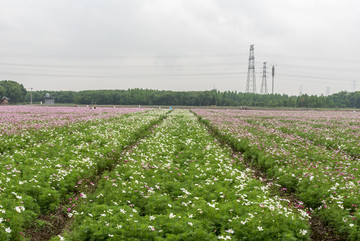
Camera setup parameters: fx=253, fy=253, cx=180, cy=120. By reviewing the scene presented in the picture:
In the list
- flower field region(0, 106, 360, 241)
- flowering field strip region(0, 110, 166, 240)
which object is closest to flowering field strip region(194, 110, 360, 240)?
flower field region(0, 106, 360, 241)

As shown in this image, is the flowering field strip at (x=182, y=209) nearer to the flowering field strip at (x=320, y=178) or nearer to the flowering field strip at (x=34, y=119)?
the flowering field strip at (x=320, y=178)

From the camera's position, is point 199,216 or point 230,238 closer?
point 230,238

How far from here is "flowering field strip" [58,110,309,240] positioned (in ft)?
19.0

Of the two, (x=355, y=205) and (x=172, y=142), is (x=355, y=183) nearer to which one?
(x=355, y=205)

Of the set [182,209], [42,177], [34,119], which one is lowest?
[182,209]

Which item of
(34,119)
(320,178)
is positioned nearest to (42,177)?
(320,178)

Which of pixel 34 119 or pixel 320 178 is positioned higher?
pixel 34 119

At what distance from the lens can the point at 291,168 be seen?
10633mm

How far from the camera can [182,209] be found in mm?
7047

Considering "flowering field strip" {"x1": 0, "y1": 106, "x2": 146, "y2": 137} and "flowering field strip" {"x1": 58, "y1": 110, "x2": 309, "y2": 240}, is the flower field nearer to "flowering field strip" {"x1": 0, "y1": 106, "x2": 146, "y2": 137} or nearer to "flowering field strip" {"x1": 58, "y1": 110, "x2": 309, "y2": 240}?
"flowering field strip" {"x1": 58, "y1": 110, "x2": 309, "y2": 240}

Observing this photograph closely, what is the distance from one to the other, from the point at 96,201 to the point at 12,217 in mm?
2222

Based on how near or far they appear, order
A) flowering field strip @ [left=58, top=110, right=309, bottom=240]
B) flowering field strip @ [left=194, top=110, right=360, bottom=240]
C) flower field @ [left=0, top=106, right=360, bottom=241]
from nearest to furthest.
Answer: flowering field strip @ [left=58, top=110, right=309, bottom=240] < flower field @ [left=0, top=106, right=360, bottom=241] < flowering field strip @ [left=194, top=110, right=360, bottom=240]

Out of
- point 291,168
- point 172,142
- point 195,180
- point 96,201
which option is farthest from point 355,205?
point 172,142

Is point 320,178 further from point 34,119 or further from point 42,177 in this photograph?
point 34,119
